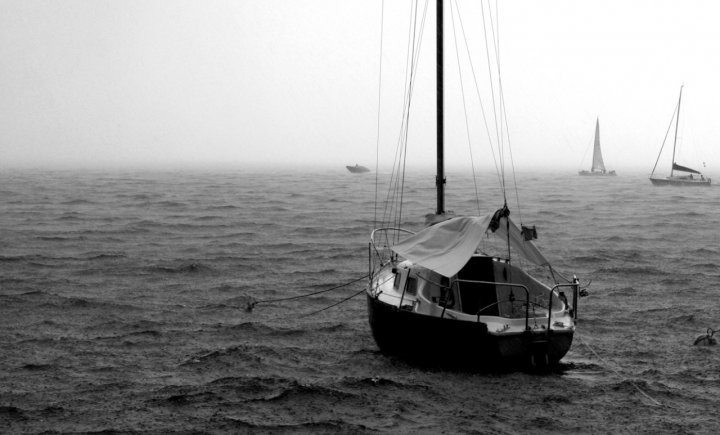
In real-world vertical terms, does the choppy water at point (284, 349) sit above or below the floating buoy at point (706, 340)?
below

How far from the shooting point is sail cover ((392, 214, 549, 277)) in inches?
565

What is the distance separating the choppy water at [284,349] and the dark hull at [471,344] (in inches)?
17.4

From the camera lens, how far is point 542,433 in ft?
39.6

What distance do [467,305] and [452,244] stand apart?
1742mm

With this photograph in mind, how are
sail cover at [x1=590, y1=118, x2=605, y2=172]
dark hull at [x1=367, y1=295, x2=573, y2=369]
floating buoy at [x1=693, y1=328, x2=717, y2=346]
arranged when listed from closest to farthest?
dark hull at [x1=367, y1=295, x2=573, y2=369]
floating buoy at [x1=693, y1=328, x2=717, y2=346]
sail cover at [x1=590, y1=118, x2=605, y2=172]

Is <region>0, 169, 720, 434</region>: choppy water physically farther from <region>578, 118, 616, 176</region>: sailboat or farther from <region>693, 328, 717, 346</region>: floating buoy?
<region>578, 118, 616, 176</region>: sailboat

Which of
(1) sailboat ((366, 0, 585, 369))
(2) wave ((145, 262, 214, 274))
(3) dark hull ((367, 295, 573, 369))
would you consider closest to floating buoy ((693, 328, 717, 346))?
(1) sailboat ((366, 0, 585, 369))

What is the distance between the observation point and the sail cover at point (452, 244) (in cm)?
1435

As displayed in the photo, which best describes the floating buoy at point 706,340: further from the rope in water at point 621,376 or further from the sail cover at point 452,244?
the sail cover at point 452,244

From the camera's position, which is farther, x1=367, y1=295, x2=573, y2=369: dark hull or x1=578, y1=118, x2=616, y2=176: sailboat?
x1=578, y1=118, x2=616, y2=176: sailboat

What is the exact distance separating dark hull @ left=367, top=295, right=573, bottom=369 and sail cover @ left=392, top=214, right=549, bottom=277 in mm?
1066

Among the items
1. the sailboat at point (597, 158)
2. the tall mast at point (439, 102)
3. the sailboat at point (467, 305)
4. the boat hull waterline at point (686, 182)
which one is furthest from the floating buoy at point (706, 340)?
the sailboat at point (597, 158)

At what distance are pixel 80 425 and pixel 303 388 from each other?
4115 millimetres

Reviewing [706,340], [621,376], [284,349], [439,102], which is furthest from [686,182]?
[284,349]
